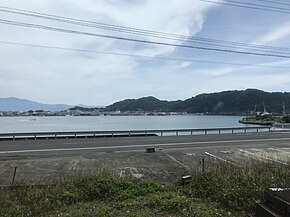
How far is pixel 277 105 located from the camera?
113 m

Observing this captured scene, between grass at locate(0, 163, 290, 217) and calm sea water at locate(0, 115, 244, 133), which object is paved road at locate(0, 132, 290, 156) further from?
calm sea water at locate(0, 115, 244, 133)

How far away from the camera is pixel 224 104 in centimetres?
12712

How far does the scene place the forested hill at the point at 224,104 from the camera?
4518 inches

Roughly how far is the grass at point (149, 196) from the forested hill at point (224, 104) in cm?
10749

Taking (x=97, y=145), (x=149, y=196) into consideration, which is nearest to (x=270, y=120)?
(x=97, y=145)

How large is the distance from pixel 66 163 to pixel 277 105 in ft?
366

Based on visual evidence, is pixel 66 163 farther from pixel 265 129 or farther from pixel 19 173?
pixel 265 129

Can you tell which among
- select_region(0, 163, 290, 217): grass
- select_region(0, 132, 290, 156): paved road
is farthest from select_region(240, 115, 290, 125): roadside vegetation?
select_region(0, 163, 290, 217): grass

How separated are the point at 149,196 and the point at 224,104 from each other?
12423 centimetres

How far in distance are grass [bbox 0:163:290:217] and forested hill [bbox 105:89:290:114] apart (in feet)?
353

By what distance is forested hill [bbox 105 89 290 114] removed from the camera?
114750mm

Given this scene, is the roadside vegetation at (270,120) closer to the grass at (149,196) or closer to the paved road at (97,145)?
the paved road at (97,145)

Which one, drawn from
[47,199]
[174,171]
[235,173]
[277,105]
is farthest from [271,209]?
[277,105]

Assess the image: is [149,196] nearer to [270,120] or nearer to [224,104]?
[270,120]
